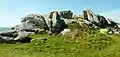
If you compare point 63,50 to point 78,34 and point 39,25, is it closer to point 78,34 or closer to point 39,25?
point 78,34

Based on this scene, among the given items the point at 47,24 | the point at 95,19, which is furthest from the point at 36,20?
the point at 95,19

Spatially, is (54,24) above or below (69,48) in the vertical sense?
above

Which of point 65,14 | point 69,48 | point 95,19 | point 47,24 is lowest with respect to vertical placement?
point 69,48

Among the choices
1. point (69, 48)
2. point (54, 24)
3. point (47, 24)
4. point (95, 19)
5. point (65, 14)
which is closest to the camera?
point (69, 48)

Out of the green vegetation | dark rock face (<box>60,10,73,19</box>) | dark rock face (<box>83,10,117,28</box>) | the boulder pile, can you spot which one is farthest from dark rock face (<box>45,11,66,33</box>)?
dark rock face (<box>60,10,73,19</box>)

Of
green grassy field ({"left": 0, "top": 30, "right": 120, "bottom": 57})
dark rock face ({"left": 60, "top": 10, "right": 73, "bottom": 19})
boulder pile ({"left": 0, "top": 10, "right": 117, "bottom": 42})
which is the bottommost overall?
green grassy field ({"left": 0, "top": 30, "right": 120, "bottom": 57})

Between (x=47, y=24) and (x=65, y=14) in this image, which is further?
(x=65, y=14)

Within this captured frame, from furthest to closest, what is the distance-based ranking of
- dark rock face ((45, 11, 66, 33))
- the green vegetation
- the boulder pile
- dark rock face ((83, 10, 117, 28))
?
dark rock face ((83, 10, 117, 28)), dark rock face ((45, 11, 66, 33)), the boulder pile, the green vegetation

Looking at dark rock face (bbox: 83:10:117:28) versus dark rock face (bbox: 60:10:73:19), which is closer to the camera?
dark rock face (bbox: 83:10:117:28)

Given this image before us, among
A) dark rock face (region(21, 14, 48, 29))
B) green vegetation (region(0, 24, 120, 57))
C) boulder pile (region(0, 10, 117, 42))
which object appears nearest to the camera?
green vegetation (region(0, 24, 120, 57))

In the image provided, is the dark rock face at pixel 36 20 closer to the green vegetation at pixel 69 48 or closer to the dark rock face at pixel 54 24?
the dark rock face at pixel 54 24

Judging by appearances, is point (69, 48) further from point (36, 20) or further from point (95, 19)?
point (95, 19)

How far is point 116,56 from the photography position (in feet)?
103

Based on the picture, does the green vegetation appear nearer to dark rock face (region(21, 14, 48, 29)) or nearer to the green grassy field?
the green grassy field
